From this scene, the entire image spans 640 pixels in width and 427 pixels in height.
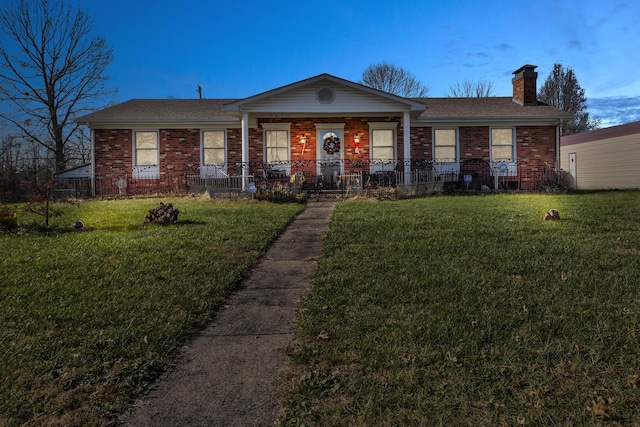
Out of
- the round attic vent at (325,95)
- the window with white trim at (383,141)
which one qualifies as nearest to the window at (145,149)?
the round attic vent at (325,95)

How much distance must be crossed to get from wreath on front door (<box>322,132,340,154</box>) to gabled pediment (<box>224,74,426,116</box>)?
2323mm

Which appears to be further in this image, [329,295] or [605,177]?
[605,177]

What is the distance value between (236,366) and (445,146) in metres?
17.9

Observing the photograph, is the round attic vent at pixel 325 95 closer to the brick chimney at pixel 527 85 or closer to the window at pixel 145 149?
the window at pixel 145 149

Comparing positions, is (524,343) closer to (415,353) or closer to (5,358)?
(415,353)

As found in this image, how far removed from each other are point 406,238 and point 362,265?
1.82 m

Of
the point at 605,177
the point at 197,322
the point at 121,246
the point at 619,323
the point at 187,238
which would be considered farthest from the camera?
the point at 605,177

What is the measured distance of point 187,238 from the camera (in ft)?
23.7

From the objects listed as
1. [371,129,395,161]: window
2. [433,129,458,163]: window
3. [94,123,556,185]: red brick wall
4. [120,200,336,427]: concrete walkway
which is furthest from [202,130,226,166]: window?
[120,200,336,427]: concrete walkway

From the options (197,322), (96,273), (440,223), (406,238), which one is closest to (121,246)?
(96,273)

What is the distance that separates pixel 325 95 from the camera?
16594 millimetres

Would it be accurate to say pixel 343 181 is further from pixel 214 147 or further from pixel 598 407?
pixel 598 407

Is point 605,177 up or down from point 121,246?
up

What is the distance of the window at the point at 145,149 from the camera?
62.7ft
